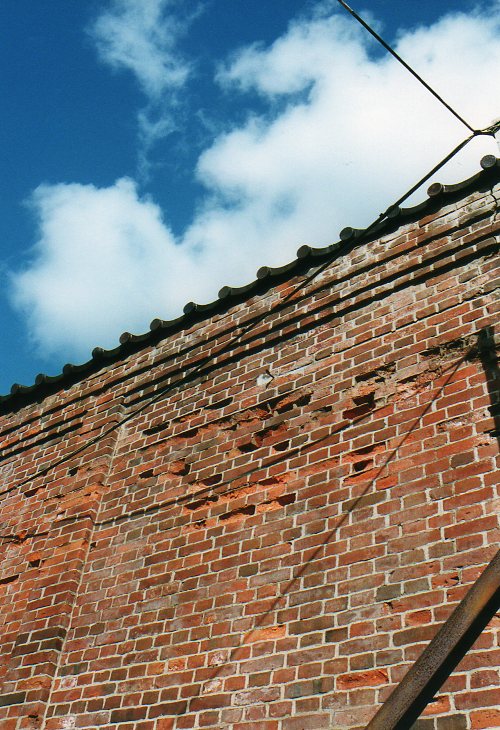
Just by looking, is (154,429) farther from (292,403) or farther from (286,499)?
(286,499)

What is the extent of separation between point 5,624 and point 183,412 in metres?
1.99

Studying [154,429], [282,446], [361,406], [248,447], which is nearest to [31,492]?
[154,429]

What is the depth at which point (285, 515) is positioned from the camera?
164 inches

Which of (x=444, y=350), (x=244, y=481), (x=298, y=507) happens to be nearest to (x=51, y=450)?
(x=244, y=481)

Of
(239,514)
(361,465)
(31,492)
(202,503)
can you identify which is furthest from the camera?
(31,492)

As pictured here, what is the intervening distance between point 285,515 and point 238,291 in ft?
7.15

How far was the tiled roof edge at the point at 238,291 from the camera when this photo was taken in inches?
189

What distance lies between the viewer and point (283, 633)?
12.2 feet

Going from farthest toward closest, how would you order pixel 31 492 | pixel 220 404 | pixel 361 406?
1. pixel 31 492
2. pixel 220 404
3. pixel 361 406

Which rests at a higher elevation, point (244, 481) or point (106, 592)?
point (244, 481)

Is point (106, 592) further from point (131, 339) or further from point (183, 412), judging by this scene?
point (131, 339)

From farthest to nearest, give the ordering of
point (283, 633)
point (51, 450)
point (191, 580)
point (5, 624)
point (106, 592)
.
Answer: point (51, 450) → point (5, 624) → point (106, 592) → point (191, 580) → point (283, 633)

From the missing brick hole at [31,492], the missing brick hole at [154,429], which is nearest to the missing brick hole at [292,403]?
the missing brick hole at [154,429]

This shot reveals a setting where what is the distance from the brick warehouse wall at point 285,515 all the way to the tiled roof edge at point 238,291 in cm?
4
